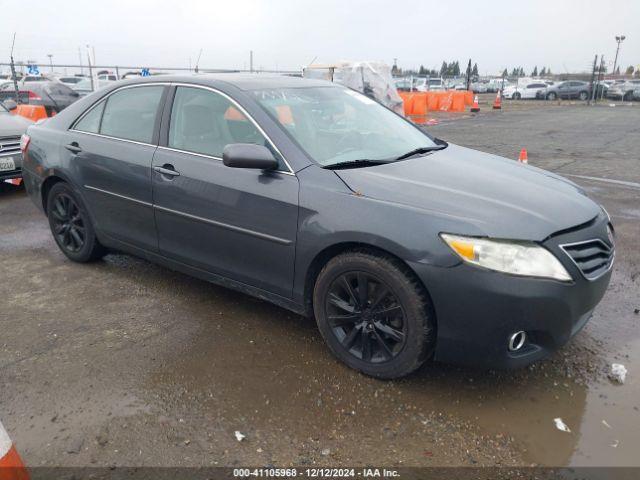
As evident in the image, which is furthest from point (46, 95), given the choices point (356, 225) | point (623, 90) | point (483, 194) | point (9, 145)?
point (623, 90)

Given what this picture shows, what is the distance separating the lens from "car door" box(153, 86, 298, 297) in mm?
3176

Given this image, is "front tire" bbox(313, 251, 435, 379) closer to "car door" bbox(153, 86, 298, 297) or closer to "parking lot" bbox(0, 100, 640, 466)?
"parking lot" bbox(0, 100, 640, 466)

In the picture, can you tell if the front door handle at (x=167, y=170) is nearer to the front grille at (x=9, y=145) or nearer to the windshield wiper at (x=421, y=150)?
the windshield wiper at (x=421, y=150)

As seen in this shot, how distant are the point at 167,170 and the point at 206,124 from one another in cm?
41

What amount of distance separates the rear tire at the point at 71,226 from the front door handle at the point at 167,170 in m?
1.11

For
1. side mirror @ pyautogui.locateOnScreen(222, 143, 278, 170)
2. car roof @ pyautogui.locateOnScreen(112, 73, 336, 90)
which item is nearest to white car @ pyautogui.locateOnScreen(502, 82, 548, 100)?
car roof @ pyautogui.locateOnScreen(112, 73, 336, 90)

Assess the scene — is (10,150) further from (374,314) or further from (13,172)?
(374,314)

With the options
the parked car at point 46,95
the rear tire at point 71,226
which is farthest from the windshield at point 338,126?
the parked car at point 46,95

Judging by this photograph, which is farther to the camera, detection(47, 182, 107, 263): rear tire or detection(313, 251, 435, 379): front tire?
detection(47, 182, 107, 263): rear tire

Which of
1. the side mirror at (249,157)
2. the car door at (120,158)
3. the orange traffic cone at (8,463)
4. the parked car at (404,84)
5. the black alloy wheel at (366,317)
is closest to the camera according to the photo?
the orange traffic cone at (8,463)

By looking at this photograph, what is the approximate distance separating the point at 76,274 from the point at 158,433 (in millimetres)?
2407

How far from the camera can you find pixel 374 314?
2.93 m

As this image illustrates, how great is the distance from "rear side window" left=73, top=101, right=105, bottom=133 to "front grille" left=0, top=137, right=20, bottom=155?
3491mm

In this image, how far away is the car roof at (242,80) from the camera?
368 cm
